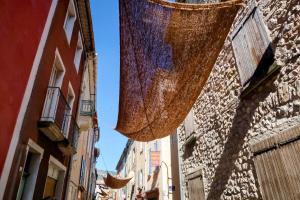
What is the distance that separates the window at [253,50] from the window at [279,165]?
3.17 ft

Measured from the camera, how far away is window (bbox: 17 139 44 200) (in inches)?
195

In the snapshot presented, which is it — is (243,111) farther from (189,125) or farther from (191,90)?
(189,125)

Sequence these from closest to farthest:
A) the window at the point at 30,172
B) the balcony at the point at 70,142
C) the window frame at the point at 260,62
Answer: the window frame at the point at 260,62 → the window at the point at 30,172 → the balcony at the point at 70,142

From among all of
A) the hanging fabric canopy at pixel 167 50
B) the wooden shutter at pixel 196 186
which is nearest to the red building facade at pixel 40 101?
the hanging fabric canopy at pixel 167 50

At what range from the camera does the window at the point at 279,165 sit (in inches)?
105

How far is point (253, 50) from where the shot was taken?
388cm

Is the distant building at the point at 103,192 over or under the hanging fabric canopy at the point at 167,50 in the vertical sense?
over

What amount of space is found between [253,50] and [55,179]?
6381 mm

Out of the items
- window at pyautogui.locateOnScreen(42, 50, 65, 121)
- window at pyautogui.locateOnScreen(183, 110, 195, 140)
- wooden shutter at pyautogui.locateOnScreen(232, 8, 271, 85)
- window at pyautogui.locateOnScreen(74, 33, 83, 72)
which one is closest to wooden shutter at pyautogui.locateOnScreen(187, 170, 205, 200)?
window at pyautogui.locateOnScreen(183, 110, 195, 140)

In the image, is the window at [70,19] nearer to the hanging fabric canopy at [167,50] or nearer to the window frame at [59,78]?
the window frame at [59,78]

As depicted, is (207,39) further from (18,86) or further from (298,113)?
(18,86)

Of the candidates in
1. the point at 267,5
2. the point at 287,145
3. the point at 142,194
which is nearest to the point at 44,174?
the point at 287,145

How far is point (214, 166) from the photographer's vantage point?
4922 mm

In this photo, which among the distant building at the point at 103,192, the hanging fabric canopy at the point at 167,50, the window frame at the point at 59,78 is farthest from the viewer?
the distant building at the point at 103,192
